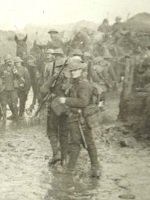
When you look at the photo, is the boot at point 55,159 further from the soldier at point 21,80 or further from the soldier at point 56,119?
the soldier at point 21,80

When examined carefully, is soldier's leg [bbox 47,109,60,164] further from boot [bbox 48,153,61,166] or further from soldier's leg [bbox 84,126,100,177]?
soldier's leg [bbox 84,126,100,177]

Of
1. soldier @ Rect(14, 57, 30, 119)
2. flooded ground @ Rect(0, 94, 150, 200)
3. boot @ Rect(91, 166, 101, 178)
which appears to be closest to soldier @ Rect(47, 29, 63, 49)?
soldier @ Rect(14, 57, 30, 119)

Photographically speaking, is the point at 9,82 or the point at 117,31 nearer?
the point at 9,82

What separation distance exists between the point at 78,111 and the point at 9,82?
3410mm

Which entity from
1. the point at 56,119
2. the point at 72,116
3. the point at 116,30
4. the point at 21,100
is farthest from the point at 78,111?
the point at 116,30

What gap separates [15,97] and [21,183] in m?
3.55

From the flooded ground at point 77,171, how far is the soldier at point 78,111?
25 cm

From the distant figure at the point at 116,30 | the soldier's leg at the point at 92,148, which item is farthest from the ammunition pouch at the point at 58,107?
the distant figure at the point at 116,30

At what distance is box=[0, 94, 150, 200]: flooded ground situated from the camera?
493 centimetres

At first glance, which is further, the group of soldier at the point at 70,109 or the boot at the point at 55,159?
the boot at the point at 55,159

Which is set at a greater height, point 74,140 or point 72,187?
point 74,140

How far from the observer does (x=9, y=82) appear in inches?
335

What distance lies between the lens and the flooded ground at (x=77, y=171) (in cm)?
493

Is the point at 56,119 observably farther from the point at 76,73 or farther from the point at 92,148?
the point at 76,73
